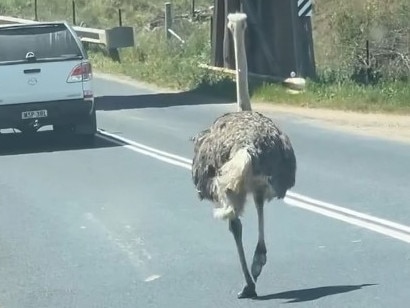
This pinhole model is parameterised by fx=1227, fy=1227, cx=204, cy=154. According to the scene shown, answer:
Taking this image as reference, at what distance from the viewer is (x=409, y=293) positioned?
8078mm

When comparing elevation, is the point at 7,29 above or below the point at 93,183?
above

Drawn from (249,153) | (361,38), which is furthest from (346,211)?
(361,38)

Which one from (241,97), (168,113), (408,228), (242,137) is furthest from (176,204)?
(168,113)

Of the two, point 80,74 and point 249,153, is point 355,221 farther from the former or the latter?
point 80,74

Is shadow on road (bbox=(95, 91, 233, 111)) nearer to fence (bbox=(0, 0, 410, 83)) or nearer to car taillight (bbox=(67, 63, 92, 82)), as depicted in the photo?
fence (bbox=(0, 0, 410, 83))

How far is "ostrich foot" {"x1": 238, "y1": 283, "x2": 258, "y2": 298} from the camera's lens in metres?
8.12

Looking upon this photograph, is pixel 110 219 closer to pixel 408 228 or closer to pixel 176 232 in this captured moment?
pixel 176 232

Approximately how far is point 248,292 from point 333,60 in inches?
757

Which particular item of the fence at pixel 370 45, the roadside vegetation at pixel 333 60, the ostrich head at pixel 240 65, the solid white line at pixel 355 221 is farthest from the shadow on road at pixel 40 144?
the ostrich head at pixel 240 65

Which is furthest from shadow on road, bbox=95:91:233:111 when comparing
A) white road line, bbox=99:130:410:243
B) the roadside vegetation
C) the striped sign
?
white road line, bbox=99:130:410:243

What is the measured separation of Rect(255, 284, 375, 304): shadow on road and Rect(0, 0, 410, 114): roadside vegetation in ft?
43.5

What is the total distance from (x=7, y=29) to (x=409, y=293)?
10814mm

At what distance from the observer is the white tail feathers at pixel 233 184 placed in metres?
7.43

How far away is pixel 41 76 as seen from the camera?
17.7m
